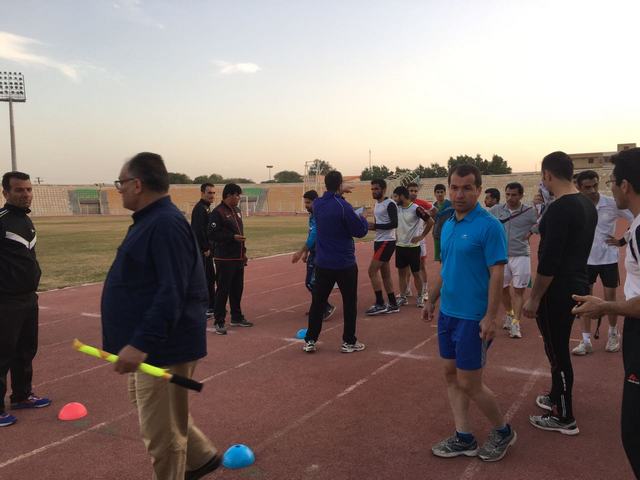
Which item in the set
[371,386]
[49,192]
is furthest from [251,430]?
[49,192]

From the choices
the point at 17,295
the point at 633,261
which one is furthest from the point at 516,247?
the point at 17,295

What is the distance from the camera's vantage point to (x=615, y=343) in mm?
5781

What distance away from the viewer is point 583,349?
5.67 m

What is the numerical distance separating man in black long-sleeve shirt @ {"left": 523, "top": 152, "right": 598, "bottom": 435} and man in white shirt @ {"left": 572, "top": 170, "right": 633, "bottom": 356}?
7.07 ft

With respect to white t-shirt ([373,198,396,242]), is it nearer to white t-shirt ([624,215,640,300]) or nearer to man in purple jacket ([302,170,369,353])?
man in purple jacket ([302,170,369,353])

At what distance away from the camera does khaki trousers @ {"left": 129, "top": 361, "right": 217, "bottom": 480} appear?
8.66ft

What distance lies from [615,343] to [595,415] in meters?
2.03

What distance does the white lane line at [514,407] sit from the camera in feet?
10.9

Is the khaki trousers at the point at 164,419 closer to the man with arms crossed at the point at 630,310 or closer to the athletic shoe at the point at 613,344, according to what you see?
→ the man with arms crossed at the point at 630,310

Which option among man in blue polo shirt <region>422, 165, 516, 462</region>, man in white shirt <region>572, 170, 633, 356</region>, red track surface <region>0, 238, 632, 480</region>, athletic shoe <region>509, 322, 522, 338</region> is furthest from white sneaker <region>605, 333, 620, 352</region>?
man in blue polo shirt <region>422, 165, 516, 462</region>

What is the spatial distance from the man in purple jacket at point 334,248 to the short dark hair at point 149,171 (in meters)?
3.29

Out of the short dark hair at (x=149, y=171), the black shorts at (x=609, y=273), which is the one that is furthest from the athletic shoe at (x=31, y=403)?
the black shorts at (x=609, y=273)

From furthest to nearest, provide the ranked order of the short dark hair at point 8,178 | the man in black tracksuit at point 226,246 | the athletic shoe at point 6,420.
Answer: the man in black tracksuit at point 226,246 → the short dark hair at point 8,178 → the athletic shoe at point 6,420

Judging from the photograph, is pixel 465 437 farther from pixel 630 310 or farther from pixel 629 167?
pixel 629 167
